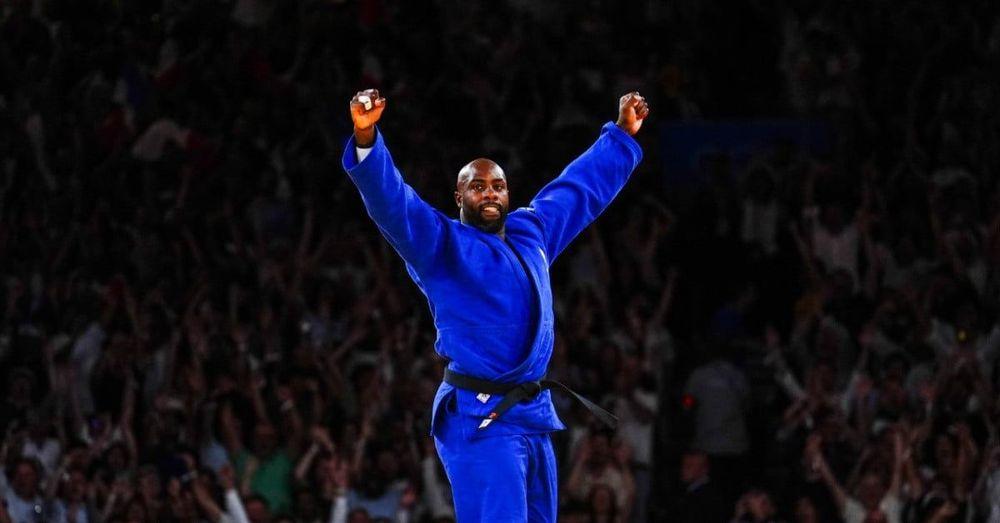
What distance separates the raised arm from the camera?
5.32 m

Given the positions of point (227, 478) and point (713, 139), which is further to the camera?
point (713, 139)

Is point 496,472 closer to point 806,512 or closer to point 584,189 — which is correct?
point 584,189

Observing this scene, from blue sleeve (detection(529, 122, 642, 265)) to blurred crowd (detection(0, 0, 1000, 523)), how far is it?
324 cm

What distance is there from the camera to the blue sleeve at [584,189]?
6152mm

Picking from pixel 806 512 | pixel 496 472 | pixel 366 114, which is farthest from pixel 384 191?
pixel 806 512

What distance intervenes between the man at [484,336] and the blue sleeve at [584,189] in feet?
0.85

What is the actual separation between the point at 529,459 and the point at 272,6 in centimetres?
884

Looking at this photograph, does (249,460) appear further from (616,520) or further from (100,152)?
(100,152)

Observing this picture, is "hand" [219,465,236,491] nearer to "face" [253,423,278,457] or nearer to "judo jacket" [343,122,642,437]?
"face" [253,423,278,457]

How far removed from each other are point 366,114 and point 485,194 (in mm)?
614

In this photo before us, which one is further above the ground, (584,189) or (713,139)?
(713,139)

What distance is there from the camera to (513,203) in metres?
11.9

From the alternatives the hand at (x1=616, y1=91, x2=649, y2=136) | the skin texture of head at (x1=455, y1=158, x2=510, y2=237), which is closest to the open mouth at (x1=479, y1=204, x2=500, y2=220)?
the skin texture of head at (x1=455, y1=158, x2=510, y2=237)

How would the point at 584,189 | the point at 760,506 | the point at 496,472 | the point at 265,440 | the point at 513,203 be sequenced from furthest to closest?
the point at 513,203
the point at 265,440
the point at 760,506
the point at 584,189
the point at 496,472
